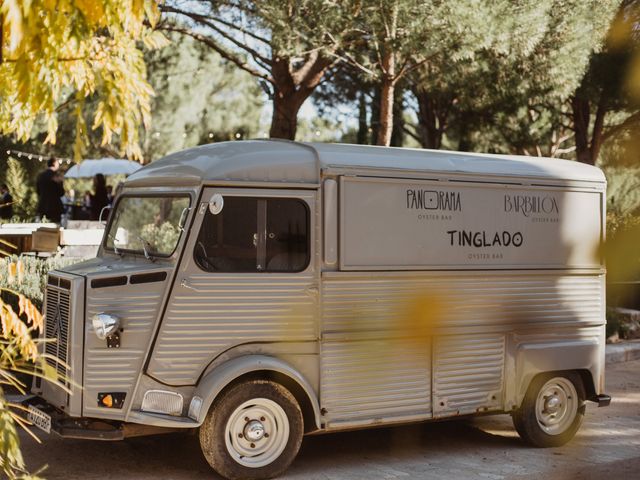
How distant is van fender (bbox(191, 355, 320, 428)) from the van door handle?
539mm

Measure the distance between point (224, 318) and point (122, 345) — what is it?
0.73 m

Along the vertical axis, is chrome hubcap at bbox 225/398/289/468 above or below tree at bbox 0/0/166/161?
below

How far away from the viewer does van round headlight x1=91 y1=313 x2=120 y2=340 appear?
638 cm

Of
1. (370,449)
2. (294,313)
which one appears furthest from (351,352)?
(370,449)

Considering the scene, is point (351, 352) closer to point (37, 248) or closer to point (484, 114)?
point (37, 248)

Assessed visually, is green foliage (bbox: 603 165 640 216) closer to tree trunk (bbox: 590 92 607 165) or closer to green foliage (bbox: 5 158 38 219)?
tree trunk (bbox: 590 92 607 165)

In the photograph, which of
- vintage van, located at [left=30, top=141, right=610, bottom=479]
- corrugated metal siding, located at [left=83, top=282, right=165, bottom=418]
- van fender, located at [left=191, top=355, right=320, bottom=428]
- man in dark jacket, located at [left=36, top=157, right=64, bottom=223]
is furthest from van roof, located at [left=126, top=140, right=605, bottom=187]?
man in dark jacket, located at [left=36, top=157, right=64, bottom=223]

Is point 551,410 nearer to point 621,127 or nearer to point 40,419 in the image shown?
point 40,419

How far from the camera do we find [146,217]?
7.41 metres

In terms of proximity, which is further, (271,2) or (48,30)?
(271,2)

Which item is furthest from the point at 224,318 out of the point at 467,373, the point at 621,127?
the point at 621,127

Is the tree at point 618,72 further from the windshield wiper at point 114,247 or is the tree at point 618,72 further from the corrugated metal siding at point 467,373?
the windshield wiper at point 114,247

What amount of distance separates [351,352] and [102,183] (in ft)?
35.6

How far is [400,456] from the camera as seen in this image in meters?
7.66
